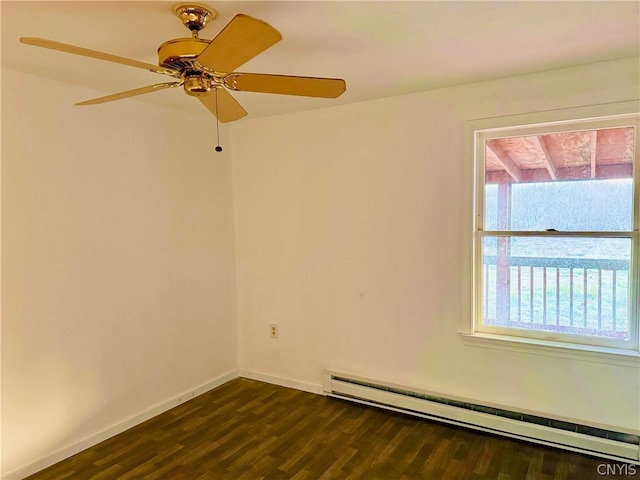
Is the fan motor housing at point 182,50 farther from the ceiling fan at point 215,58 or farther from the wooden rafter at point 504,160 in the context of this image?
the wooden rafter at point 504,160

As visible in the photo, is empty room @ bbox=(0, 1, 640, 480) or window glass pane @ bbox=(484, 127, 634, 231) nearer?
empty room @ bbox=(0, 1, 640, 480)

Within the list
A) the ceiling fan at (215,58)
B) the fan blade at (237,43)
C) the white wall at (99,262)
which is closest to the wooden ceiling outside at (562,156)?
the ceiling fan at (215,58)

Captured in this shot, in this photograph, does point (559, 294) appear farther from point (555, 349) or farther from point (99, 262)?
point (99, 262)

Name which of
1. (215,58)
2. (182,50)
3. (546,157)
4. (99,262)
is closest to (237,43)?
(215,58)

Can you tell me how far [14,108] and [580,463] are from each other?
3753 millimetres

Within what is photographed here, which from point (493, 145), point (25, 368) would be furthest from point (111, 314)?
point (493, 145)

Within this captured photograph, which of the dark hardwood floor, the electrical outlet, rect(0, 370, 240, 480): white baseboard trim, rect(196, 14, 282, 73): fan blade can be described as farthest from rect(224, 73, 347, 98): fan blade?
rect(0, 370, 240, 480): white baseboard trim

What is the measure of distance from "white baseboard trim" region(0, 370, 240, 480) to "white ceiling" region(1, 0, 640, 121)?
7.13ft

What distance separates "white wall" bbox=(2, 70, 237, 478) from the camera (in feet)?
7.72

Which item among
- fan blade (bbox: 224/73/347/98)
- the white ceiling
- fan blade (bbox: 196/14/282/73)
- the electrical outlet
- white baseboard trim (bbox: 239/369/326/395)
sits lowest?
white baseboard trim (bbox: 239/369/326/395)

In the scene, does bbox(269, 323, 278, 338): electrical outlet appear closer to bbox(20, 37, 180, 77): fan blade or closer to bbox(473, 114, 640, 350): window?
bbox(473, 114, 640, 350): window

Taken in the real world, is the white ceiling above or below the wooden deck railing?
above

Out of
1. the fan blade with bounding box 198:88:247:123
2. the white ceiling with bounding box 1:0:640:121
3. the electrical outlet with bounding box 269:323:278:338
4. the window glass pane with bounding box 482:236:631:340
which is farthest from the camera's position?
the electrical outlet with bounding box 269:323:278:338

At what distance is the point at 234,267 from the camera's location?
3799 millimetres
